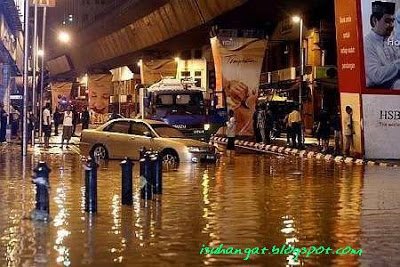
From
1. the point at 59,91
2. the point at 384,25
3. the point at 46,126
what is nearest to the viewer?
the point at 384,25

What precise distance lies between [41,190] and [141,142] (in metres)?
14.0

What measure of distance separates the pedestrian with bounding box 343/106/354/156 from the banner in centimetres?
3318

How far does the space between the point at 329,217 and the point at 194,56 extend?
5740 centimetres

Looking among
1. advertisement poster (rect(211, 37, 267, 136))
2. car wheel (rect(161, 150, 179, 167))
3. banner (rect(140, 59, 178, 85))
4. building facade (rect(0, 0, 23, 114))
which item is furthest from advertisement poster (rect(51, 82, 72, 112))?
car wheel (rect(161, 150, 179, 167))

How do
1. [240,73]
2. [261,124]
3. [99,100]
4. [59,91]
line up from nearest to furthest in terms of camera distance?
1. [261,124]
2. [240,73]
3. [99,100]
4. [59,91]

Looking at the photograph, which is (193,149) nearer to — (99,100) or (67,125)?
(67,125)

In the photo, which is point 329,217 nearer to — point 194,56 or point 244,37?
point 244,37

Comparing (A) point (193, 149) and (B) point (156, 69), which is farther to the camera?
(B) point (156, 69)

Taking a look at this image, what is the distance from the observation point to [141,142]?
1029 inches

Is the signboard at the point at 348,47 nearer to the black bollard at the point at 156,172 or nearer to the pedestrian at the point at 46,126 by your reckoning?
the pedestrian at the point at 46,126

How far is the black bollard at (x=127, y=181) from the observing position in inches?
551

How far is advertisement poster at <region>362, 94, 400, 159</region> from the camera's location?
30.0 metres

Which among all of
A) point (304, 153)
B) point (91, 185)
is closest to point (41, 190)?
point (91, 185)

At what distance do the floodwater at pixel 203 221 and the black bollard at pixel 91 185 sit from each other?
0.17m
